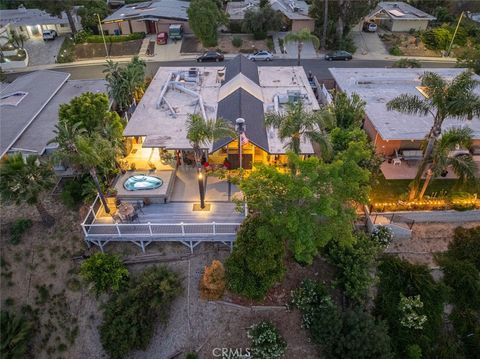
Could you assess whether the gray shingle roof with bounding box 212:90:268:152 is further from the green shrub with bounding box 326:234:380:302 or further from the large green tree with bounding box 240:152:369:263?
the green shrub with bounding box 326:234:380:302

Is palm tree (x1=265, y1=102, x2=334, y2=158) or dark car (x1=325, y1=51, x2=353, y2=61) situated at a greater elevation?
palm tree (x1=265, y1=102, x2=334, y2=158)

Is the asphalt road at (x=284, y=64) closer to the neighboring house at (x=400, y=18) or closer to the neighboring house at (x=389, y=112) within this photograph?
the neighboring house at (x=389, y=112)

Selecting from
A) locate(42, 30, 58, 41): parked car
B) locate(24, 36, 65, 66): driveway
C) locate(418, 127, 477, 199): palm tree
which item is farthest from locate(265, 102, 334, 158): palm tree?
locate(42, 30, 58, 41): parked car

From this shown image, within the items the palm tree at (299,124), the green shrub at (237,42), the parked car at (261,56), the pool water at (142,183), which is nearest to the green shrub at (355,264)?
the palm tree at (299,124)

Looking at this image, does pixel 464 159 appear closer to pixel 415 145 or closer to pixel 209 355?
pixel 415 145

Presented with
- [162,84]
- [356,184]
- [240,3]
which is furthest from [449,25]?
[356,184]
